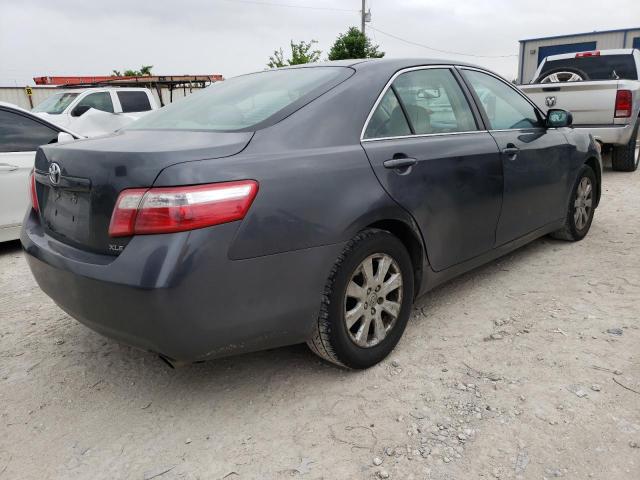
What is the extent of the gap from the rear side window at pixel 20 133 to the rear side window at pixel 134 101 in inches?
294

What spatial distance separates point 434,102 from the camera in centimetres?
313

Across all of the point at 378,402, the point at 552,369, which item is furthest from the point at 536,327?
the point at 378,402

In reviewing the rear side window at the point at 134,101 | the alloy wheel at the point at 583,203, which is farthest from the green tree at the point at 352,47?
the alloy wheel at the point at 583,203

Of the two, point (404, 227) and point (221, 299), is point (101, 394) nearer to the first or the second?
point (221, 299)

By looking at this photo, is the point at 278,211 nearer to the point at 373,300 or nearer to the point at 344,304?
the point at 344,304

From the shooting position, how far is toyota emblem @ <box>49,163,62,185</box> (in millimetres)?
2359

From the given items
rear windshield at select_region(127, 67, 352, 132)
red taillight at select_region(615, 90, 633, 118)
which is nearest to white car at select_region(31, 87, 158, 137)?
rear windshield at select_region(127, 67, 352, 132)

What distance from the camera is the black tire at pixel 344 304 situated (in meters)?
2.38

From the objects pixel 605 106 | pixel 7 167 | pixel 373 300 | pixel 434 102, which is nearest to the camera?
pixel 373 300

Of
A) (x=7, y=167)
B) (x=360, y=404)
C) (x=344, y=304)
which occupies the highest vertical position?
(x=7, y=167)

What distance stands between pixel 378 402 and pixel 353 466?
1.41 ft

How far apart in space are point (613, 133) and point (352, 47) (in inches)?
827

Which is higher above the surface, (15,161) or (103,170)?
(103,170)

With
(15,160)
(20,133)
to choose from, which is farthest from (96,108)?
(15,160)
